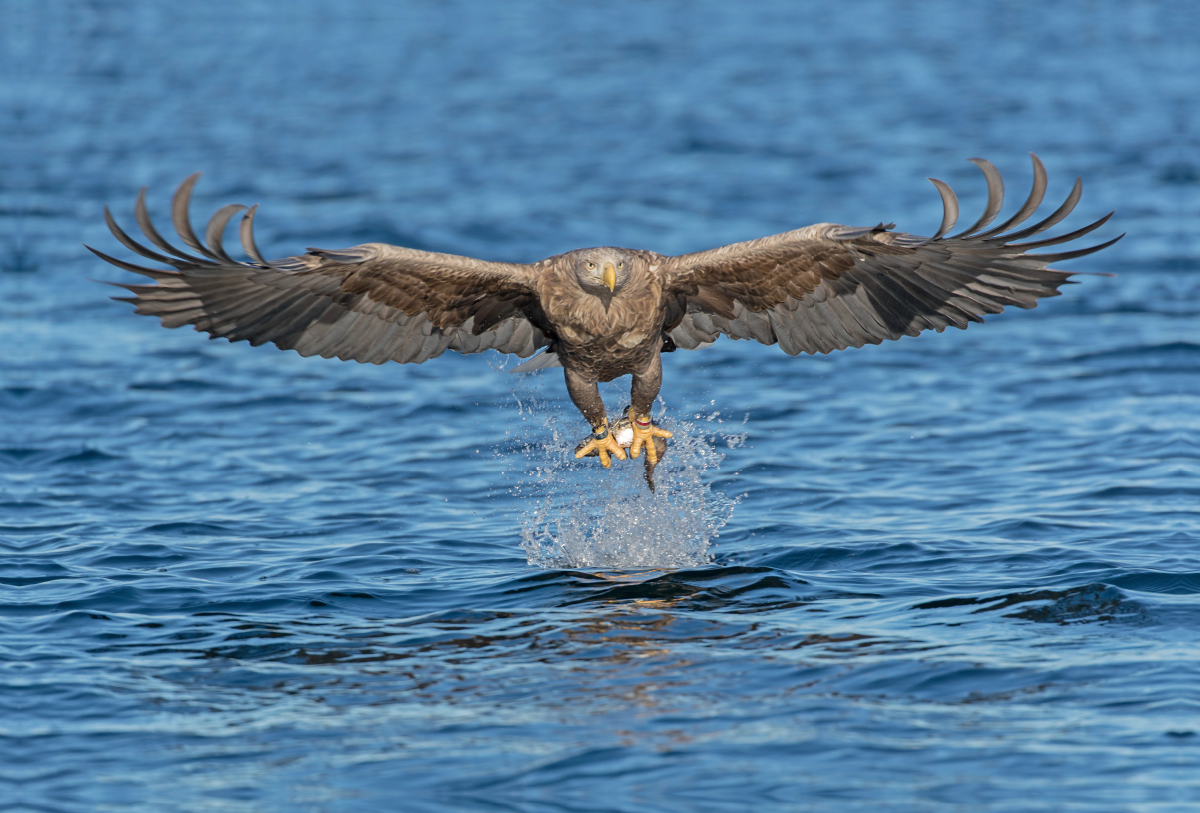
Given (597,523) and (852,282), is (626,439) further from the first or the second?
(852,282)

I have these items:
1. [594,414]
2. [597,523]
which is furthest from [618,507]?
[594,414]

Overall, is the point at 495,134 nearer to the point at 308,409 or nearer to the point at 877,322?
the point at 308,409

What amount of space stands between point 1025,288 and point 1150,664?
227 centimetres

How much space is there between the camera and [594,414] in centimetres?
889

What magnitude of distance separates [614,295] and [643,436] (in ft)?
4.25

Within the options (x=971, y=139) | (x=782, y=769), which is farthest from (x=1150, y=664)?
(x=971, y=139)

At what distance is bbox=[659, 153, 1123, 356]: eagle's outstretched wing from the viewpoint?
7.77 m

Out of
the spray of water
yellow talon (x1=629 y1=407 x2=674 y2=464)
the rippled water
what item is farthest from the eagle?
the rippled water

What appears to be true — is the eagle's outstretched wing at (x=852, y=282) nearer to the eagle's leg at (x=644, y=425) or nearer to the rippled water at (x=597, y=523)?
the eagle's leg at (x=644, y=425)

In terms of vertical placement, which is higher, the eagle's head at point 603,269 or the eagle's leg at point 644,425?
the eagle's head at point 603,269

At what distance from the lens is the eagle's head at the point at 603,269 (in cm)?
772

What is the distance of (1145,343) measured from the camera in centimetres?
1399

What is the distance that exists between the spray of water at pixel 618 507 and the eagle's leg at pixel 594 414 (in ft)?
2.17

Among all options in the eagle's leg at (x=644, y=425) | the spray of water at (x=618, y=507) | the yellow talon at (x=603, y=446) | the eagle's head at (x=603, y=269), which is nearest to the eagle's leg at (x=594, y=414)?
the yellow talon at (x=603, y=446)
